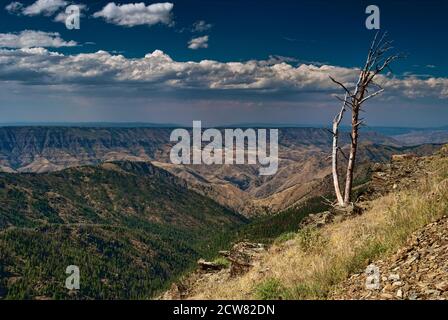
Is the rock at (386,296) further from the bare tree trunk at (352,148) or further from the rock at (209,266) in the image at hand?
the rock at (209,266)

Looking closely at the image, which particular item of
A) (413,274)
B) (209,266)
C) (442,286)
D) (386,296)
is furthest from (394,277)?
(209,266)

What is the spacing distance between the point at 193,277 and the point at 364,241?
21602mm

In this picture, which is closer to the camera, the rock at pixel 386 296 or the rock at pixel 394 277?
the rock at pixel 386 296

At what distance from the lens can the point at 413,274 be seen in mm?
11492

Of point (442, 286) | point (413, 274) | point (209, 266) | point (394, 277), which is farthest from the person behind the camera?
point (209, 266)

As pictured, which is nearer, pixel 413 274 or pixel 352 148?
pixel 413 274

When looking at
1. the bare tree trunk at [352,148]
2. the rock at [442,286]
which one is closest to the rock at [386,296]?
the rock at [442,286]

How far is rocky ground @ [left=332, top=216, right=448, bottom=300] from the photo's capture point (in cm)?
1066

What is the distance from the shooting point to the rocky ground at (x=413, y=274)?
10664 millimetres

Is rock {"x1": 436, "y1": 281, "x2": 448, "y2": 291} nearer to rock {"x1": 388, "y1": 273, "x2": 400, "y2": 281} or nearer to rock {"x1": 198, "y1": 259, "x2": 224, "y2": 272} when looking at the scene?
rock {"x1": 388, "y1": 273, "x2": 400, "y2": 281}

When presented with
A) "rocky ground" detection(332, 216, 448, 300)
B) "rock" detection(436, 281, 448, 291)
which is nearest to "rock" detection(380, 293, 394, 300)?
"rocky ground" detection(332, 216, 448, 300)

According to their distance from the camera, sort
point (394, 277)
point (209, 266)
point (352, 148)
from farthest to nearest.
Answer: point (209, 266) → point (352, 148) → point (394, 277)

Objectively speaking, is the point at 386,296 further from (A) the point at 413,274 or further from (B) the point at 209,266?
(B) the point at 209,266
